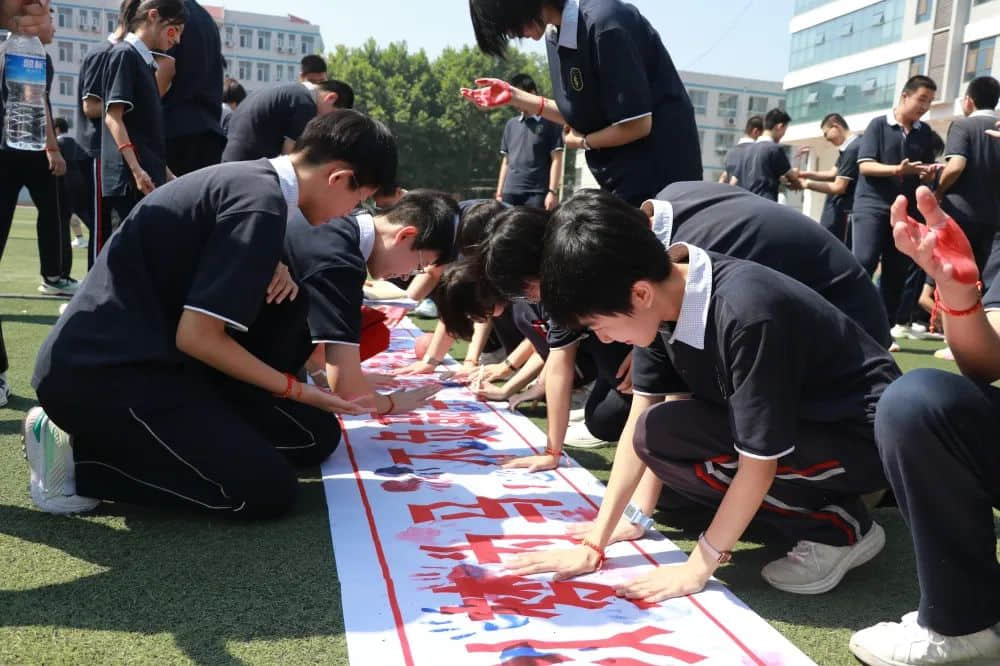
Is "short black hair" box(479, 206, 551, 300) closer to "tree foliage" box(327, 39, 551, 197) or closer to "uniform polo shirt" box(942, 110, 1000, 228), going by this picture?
"uniform polo shirt" box(942, 110, 1000, 228)

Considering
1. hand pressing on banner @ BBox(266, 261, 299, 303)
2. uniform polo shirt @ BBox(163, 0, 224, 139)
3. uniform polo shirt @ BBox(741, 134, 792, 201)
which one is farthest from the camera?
uniform polo shirt @ BBox(741, 134, 792, 201)

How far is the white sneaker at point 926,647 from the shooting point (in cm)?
147

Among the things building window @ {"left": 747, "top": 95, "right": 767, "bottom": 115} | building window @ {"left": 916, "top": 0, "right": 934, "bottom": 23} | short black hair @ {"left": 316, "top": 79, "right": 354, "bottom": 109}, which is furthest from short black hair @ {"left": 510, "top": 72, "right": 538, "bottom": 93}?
building window @ {"left": 747, "top": 95, "right": 767, "bottom": 115}

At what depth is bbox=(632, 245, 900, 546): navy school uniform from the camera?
5.39 feet

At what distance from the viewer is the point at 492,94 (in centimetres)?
309

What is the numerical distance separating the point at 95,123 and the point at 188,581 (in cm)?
304

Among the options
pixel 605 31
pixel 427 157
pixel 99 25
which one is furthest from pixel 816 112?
pixel 99 25

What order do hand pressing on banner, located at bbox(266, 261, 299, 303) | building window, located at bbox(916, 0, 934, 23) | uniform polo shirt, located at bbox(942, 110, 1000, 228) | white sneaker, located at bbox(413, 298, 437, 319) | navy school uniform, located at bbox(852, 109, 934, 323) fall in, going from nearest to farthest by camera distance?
hand pressing on banner, located at bbox(266, 261, 299, 303), uniform polo shirt, located at bbox(942, 110, 1000, 228), navy school uniform, located at bbox(852, 109, 934, 323), white sneaker, located at bbox(413, 298, 437, 319), building window, located at bbox(916, 0, 934, 23)

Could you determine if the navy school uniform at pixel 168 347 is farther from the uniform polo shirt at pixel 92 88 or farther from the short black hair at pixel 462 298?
the uniform polo shirt at pixel 92 88

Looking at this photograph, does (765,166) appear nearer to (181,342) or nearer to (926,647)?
(181,342)

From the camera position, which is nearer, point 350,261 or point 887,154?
point 350,261

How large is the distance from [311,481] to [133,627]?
97 cm

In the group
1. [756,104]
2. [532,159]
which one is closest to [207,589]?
[532,159]

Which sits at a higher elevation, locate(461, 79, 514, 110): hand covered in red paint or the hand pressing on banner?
locate(461, 79, 514, 110): hand covered in red paint
